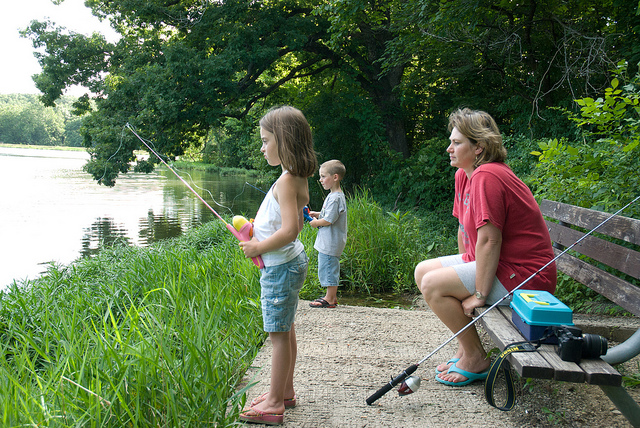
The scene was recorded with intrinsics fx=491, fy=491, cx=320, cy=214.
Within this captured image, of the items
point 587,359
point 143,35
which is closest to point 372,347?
point 587,359

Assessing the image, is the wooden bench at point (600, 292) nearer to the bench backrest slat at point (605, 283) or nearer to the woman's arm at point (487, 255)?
the bench backrest slat at point (605, 283)

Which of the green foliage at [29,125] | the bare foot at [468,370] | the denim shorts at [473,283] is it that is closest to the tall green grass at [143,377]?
the bare foot at [468,370]

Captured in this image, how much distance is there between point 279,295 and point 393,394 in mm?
864

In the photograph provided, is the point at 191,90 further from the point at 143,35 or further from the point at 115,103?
the point at 143,35

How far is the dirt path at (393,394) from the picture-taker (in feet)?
7.34

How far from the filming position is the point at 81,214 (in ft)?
54.6

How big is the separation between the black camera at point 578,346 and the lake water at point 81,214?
15.8 ft

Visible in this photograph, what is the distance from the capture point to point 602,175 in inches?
145

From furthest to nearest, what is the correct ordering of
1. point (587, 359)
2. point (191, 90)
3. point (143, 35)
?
1. point (143, 35)
2. point (191, 90)
3. point (587, 359)

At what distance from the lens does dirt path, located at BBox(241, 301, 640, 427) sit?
2.24 meters

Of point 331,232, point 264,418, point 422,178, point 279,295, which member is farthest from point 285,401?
point 422,178

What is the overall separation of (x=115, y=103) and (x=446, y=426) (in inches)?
448

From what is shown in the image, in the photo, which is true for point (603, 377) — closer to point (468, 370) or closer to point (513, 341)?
point (513, 341)

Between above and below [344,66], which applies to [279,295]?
below
